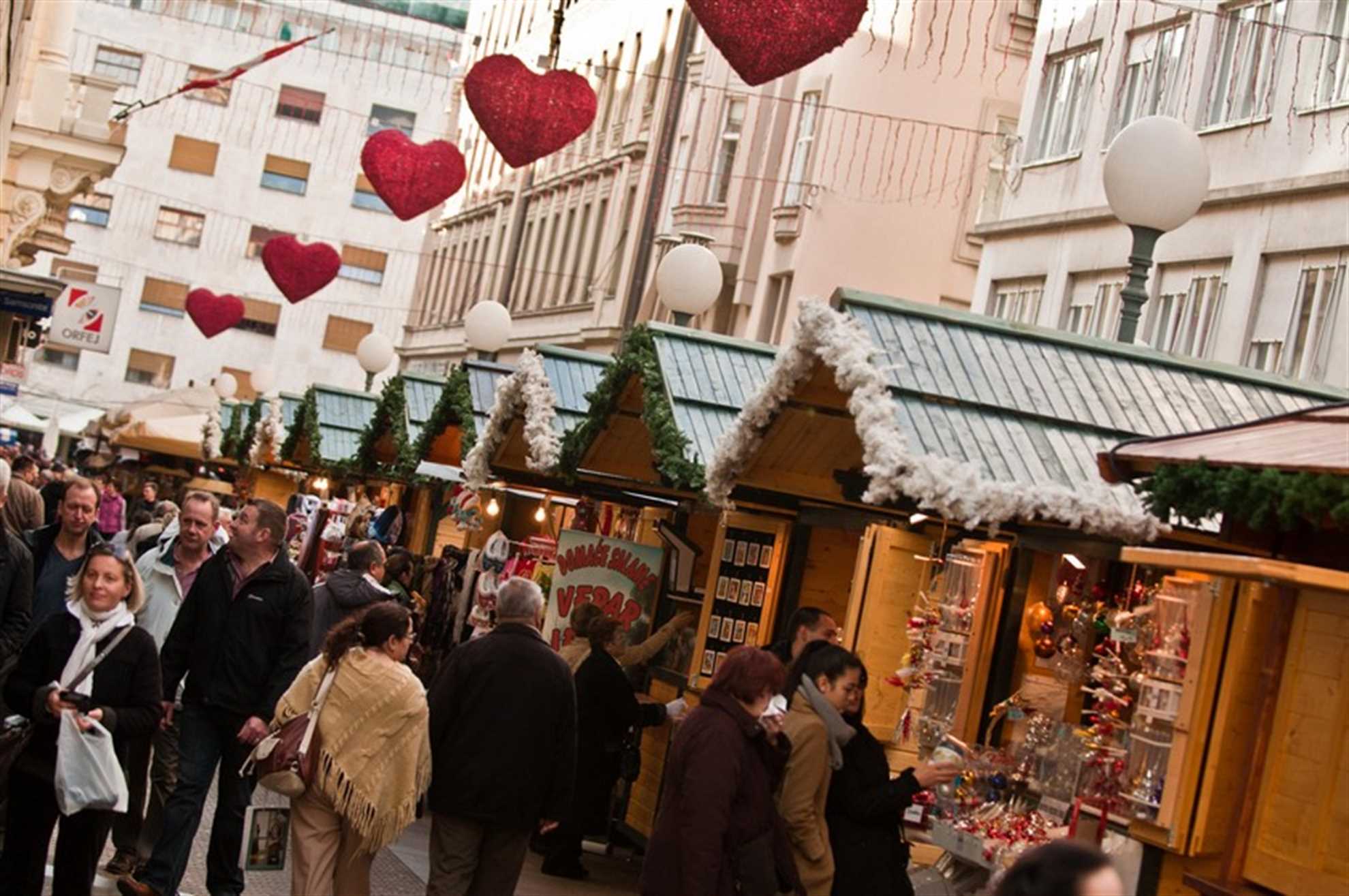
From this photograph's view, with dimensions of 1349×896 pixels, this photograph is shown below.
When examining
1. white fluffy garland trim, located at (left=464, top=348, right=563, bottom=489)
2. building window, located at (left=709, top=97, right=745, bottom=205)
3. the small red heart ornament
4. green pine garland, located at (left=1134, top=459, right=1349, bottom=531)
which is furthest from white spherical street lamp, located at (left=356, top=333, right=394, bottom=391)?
green pine garland, located at (left=1134, top=459, right=1349, bottom=531)

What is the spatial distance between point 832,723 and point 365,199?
68092 millimetres

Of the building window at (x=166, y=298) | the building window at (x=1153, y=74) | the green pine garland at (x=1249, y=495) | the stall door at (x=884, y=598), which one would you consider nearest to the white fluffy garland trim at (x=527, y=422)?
the stall door at (x=884, y=598)

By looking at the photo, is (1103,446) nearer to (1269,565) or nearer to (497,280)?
(1269,565)

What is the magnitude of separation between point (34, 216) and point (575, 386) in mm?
17975

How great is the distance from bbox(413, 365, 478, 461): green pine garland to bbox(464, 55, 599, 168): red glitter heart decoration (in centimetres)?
240

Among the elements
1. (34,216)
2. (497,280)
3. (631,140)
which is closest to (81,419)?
(497,280)

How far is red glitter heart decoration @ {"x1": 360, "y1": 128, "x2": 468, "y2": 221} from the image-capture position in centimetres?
2744

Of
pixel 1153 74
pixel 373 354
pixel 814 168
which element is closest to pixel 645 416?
pixel 1153 74

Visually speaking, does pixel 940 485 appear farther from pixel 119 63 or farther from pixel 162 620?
pixel 119 63

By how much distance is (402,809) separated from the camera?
10297 mm

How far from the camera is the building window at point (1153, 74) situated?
2480 cm

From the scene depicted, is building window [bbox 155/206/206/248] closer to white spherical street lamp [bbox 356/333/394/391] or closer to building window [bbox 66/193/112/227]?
building window [bbox 66/193/112/227]

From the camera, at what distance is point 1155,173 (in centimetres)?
1244

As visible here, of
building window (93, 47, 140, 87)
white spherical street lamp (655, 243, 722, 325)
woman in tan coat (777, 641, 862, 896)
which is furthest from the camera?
building window (93, 47, 140, 87)
